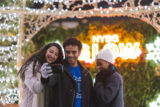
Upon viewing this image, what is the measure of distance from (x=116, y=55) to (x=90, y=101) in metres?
2.43

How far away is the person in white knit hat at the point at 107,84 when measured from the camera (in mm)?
2078

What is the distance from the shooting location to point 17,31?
4.69 meters

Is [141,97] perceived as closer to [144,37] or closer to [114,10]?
[144,37]

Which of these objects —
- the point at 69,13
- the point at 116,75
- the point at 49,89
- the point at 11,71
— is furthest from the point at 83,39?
the point at 49,89

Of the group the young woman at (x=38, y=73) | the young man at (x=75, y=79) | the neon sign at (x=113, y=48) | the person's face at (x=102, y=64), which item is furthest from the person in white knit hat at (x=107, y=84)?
the neon sign at (x=113, y=48)

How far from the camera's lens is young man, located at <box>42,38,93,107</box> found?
186cm

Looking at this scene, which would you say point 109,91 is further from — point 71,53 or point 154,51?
point 154,51

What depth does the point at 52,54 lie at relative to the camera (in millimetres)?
1946

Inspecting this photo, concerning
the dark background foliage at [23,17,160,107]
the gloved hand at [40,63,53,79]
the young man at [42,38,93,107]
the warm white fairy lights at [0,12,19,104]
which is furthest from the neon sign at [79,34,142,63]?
the gloved hand at [40,63,53,79]

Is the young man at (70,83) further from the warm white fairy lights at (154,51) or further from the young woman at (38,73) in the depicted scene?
the warm white fairy lights at (154,51)

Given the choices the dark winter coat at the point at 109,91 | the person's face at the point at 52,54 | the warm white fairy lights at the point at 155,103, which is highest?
the person's face at the point at 52,54

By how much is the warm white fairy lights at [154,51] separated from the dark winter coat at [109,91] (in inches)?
95.6

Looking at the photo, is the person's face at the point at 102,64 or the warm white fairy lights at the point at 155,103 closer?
the person's face at the point at 102,64

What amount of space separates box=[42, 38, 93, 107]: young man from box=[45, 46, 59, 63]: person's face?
109mm
